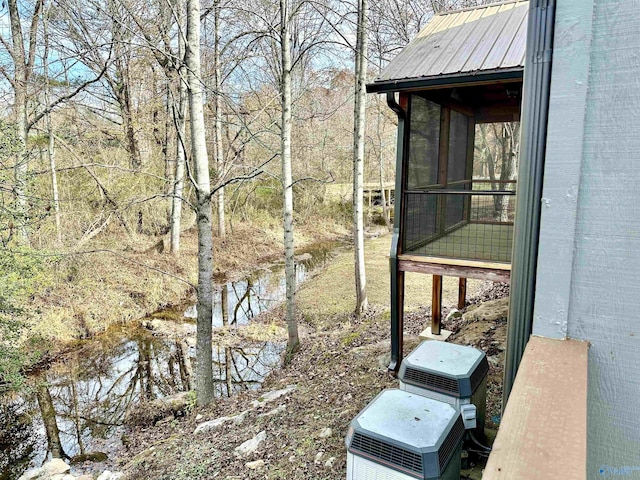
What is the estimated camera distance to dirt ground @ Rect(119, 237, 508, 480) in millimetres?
3664

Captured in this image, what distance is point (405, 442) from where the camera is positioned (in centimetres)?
211

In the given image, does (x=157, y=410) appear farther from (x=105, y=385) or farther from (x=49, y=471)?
(x=105, y=385)

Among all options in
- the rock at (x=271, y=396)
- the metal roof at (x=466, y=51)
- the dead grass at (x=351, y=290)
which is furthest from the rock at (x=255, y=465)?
the dead grass at (x=351, y=290)

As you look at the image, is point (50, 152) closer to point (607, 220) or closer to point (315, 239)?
point (315, 239)

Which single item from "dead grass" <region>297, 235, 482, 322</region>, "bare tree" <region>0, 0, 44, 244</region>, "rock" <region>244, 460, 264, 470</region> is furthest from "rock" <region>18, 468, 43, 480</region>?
"dead grass" <region>297, 235, 482, 322</region>

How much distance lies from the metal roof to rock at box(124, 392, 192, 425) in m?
4.93

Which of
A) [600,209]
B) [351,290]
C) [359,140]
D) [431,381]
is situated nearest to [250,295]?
[351,290]

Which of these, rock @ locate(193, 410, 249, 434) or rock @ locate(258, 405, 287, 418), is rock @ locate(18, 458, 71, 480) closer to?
rock @ locate(193, 410, 249, 434)

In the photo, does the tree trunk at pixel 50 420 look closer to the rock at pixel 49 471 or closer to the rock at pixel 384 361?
the rock at pixel 49 471

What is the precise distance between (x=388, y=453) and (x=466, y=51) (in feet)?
12.6

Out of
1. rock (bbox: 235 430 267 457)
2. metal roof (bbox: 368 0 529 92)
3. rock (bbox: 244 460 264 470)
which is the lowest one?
rock (bbox: 235 430 267 457)

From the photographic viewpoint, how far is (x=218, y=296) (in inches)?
447

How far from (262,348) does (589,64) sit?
7.80 m

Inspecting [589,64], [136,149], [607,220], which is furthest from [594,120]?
[136,149]
